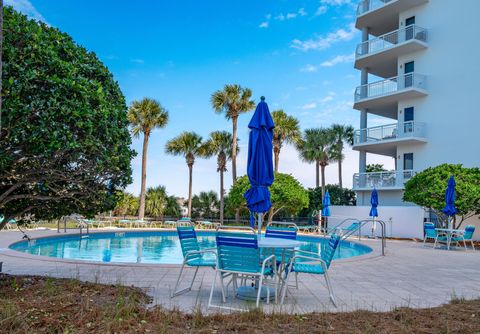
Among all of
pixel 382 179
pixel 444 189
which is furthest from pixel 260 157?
pixel 382 179

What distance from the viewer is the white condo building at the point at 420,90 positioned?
25.0 m

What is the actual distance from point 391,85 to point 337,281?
75.1 feet

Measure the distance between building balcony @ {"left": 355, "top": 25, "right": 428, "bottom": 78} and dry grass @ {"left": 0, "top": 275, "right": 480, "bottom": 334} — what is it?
24525 mm

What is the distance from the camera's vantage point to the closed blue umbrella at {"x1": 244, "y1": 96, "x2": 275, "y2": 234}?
6953mm

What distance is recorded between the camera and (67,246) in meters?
15.9

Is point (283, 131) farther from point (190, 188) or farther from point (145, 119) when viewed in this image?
point (145, 119)

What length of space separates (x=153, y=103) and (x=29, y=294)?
2748 cm

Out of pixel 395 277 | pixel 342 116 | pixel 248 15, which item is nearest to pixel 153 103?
pixel 248 15

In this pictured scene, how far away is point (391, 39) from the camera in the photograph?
28484 mm

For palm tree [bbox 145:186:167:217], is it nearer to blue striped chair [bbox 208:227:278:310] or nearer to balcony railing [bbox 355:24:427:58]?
balcony railing [bbox 355:24:427:58]

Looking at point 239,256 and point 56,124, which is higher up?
point 56,124

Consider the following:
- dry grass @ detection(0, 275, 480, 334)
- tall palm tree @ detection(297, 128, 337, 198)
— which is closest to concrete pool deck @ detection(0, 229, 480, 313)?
dry grass @ detection(0, 275, 480, 334)

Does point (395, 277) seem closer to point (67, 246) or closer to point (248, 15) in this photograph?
point (67, 246)

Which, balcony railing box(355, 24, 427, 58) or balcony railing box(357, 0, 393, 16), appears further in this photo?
balcony railing box(357, 0, 393, 16)
